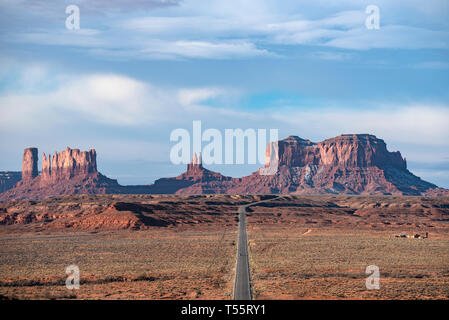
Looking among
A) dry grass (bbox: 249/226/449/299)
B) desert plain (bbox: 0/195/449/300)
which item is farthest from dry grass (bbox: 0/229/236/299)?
dry grass (bbox: 249/226/449/299)

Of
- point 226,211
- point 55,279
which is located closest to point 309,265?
point 55,279

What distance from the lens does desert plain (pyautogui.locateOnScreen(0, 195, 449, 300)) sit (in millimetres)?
45719

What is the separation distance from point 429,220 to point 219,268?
11163cm

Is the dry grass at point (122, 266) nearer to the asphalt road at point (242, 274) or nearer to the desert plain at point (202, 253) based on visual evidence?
the desert plain at point (202, 253)

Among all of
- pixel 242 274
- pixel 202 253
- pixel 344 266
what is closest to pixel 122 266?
pixel 202 253

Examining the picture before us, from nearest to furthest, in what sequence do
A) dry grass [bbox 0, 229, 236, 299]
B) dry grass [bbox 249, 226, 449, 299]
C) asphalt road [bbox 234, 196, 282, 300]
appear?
asphalt road [bbox 234, 196, 282, 300], dry grass [bbox 249, 226, 449, 299], dry grass [bbox 0, 229, 236, 299]

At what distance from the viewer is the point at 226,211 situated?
156125 mm

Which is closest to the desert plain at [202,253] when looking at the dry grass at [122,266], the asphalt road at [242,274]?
the dry grass at [122,266]

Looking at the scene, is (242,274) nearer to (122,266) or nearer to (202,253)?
(122,266)

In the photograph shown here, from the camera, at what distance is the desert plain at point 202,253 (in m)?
45.7

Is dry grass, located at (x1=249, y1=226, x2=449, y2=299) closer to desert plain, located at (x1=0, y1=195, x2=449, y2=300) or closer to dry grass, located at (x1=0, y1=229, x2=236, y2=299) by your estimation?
desert plain, located at (x1=0, y1=195, x2=449, y2=300)

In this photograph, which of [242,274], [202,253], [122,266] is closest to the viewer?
[242,274]

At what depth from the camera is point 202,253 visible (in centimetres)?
7300
